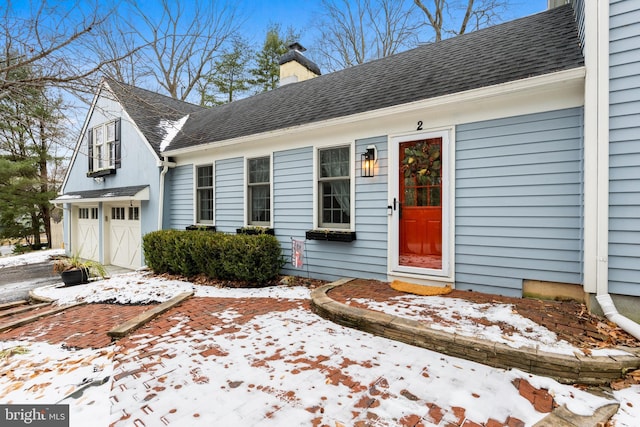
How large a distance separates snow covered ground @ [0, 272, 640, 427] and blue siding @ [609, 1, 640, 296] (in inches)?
47.6

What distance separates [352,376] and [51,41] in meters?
4.48

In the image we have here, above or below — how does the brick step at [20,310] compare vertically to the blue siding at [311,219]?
below

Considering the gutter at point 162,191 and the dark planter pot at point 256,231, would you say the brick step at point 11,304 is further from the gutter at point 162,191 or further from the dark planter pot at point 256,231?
the dark planter pot at point 256,231

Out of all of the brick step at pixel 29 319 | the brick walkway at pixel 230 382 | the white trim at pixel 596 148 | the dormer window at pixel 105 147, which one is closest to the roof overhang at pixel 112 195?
the dormer window at pixel 105 147

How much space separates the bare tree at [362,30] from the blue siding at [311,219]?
31.2 ft

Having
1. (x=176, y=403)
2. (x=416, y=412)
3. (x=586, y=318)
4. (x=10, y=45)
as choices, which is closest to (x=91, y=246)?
(x=10, y=45)

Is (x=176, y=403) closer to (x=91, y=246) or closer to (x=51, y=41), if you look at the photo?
(x=51, y=41)

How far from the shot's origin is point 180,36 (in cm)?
435

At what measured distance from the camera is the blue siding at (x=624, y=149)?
117 inches

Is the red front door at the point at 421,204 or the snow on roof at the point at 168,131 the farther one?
the snow on roof at the point at 168,131

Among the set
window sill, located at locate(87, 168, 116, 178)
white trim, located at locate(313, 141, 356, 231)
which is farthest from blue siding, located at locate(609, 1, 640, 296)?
window sill, located at locate(87, 168, 116, 178)

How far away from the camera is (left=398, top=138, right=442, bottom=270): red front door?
461 centimetres

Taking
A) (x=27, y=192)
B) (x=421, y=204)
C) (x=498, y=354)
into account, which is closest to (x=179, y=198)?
(x=421, y=204)

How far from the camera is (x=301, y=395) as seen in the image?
213 cm
